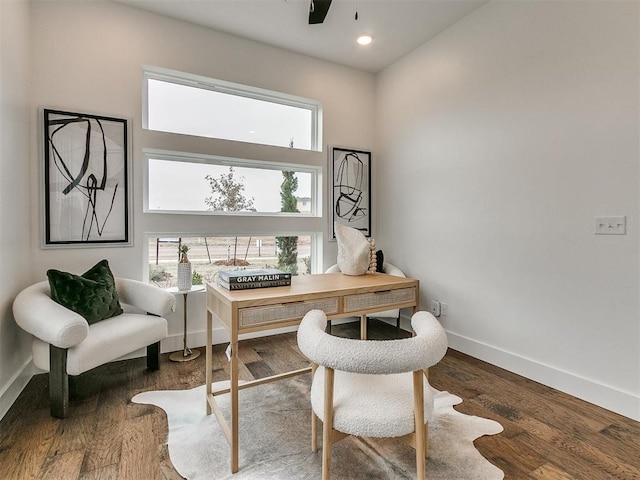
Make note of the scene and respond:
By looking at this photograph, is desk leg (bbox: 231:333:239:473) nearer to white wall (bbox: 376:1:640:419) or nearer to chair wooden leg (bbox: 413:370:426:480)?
chair wooden leg (bbox: 413:370:426:480)

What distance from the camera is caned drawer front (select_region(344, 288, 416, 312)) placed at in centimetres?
176

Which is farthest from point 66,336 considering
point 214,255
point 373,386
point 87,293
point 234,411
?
point 373,386

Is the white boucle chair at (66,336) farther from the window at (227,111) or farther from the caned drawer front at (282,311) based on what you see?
the window at (227,111)

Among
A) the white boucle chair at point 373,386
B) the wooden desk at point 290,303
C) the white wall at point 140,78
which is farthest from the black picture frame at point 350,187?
the white boucle chair at point 373,386

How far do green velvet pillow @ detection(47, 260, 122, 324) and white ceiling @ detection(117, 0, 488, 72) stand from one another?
2186 millimetres

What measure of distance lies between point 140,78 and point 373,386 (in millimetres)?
2939

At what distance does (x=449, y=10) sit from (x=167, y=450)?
364cm

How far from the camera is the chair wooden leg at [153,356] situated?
98.6 inches

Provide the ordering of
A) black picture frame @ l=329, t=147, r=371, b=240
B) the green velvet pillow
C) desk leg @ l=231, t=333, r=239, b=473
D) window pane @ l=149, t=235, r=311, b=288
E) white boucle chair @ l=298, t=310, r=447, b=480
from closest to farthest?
white boucle chair @ l=298, t=310, r=447, b=480
desk leg @ l=231, t=333, r=239, b=473
the green velvet pillow
window pane @ l=149, t=235, r=311, b=288
black picture frame @ l=329, t=147, r=371, b=240

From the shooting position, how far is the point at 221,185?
322 centimetres

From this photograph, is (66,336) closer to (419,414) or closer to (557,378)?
(419,414)

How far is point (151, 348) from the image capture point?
2506 mm

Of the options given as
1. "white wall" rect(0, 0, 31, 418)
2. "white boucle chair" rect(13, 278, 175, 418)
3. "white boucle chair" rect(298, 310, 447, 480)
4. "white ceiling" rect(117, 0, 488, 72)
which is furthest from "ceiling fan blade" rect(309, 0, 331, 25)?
"white boucle chair" rect(13, 278, 175, 418)

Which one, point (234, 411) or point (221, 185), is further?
point (221, 185)
